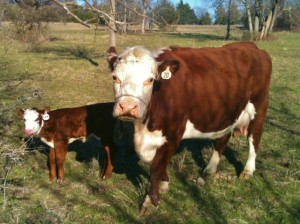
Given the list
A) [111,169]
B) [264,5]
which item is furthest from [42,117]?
[264,5]

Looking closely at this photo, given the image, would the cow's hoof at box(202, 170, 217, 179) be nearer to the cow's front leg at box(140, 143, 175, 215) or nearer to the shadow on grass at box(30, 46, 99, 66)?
the cow's front leg at box(140, 143, 175, 215)

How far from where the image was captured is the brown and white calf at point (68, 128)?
17.7 ft

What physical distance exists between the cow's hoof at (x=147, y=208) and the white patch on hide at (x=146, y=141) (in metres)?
0.45

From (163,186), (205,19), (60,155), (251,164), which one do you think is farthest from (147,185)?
(205,19)

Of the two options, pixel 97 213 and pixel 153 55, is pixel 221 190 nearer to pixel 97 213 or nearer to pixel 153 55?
pixel 97 213

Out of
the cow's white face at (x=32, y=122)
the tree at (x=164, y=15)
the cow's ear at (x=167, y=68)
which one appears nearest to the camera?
the tree at (x=164, y=15)

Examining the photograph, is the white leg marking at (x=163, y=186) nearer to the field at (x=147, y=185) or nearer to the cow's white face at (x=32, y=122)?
the field at (x=147, y=185)

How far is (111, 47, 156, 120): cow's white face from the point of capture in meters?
3.68

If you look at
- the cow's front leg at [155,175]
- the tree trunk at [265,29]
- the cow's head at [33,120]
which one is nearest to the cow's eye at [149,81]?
the cow's front leg at [155,175]

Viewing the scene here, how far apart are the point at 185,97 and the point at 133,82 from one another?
939 millimetres

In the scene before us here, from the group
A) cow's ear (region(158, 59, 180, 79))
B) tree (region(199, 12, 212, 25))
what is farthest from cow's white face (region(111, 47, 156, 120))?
tree (region(199, 12, 212, 25))

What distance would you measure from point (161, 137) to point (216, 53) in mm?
1576

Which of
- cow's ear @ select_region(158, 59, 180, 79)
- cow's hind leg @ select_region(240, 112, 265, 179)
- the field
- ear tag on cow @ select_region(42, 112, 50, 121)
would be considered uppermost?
cow's ear @ select_region(158, 59, 180, 79)

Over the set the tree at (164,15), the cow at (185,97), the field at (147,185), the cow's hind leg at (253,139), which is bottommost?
the field at (147,185)
